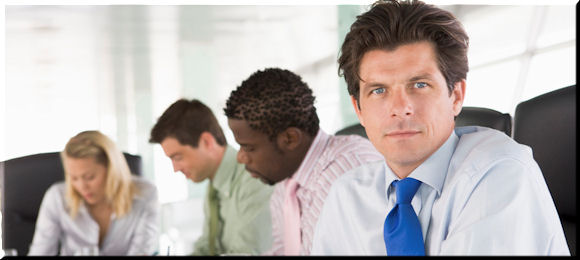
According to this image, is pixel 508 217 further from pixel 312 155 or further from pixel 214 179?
pixel 214 179

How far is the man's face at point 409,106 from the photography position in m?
1.05

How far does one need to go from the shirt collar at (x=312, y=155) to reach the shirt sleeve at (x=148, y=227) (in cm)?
45

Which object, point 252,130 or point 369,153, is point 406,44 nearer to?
point 369,153

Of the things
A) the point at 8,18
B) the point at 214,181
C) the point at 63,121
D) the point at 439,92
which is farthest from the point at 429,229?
the point at 8,18

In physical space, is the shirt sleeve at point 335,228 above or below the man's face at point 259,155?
below

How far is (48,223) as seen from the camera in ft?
5.24

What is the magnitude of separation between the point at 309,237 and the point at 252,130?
35 cm

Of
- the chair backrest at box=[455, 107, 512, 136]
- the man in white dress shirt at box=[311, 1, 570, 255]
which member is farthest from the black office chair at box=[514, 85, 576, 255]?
the man in white dress shirt at box=[311, 1, 570, 255]

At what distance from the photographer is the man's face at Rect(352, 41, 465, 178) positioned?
1.05m

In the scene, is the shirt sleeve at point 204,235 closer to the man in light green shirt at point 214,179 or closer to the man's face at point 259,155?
the man in light green shirt at point 214,179

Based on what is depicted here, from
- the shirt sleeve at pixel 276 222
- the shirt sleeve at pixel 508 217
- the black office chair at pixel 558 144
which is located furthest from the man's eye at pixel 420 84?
the shirt sleeve at pixel 276 222

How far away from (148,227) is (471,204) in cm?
105

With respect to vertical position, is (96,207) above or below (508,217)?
below

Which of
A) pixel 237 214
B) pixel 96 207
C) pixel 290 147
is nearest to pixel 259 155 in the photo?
pixel 290 147
